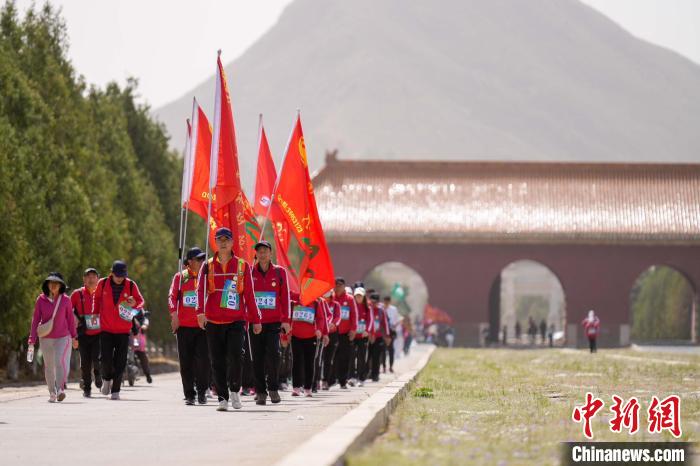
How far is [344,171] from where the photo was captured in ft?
222

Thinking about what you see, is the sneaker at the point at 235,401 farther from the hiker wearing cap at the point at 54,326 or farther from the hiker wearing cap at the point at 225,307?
the hiker wearing cap at the point at 54,326

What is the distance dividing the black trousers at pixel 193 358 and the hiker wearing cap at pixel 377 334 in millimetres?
9060

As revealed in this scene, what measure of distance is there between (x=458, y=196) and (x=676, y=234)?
8879 mm

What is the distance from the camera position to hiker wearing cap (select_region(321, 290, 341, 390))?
2209 cm

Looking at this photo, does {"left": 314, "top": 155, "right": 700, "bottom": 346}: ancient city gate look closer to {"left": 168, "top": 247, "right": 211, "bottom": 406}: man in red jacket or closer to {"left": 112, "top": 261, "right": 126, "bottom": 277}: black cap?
{"left": 112, "top": 261, "right": 126, "bottom": 277}: black cap

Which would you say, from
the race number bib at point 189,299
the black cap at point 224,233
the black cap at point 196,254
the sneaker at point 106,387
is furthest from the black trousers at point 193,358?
the sneaker at point 106,387

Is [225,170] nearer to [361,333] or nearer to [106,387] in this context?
[106,387]

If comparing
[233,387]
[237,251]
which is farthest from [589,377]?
[233,387]

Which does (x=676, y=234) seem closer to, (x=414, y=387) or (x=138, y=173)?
(x=138, y=173)

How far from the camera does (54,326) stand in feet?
59.6

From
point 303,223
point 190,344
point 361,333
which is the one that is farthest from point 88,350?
point 361,333

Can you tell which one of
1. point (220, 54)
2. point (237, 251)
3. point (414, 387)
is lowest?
point (414, 387)

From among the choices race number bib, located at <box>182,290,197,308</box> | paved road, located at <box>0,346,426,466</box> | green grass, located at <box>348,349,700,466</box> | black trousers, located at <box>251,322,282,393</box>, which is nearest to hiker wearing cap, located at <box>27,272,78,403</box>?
paved road, located at <box>0,346,426,466</box>

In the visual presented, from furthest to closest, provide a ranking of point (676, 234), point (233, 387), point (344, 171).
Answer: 1. point (344, 171)
2. point (676, 234)
3. point (233, 387)
